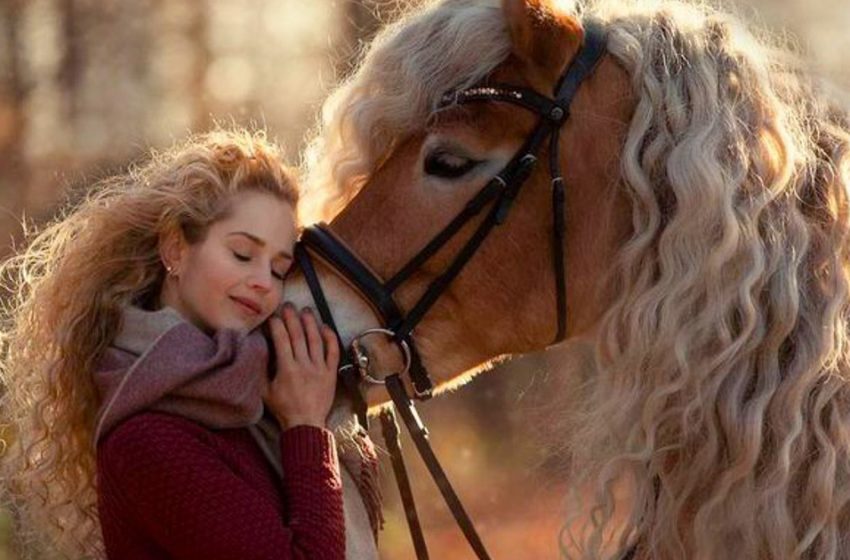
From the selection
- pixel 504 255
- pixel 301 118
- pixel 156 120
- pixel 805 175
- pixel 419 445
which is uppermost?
pixel 805 175

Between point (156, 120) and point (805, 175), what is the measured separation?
10895 millimetres

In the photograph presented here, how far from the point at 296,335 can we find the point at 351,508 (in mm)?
472

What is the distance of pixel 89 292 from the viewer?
3152 mm

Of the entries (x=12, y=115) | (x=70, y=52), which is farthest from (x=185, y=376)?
(x=70, y=52)

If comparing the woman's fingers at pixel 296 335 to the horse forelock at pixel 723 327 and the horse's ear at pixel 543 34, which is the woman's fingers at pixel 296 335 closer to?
the horse forelock at pixel 723 327

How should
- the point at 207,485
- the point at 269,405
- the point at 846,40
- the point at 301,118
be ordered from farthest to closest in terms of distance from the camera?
the point at 846,40 → the point at 301,118 → the point at 269,405 → the point at 207,485

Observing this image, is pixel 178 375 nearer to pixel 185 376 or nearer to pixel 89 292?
pixel 185 376

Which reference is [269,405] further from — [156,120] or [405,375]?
[156,120]

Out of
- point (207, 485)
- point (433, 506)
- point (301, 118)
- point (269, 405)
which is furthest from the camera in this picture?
point (301, 118)

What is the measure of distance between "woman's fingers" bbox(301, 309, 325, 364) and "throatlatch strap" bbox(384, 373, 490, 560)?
0.52 feet

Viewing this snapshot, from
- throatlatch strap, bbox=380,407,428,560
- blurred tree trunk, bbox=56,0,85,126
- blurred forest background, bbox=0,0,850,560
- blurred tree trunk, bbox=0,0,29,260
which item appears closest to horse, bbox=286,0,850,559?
throatlatch strap, bbox=380,407,428,560

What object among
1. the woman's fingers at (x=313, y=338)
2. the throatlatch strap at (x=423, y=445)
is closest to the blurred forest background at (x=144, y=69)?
the throatlatch strap at (x=423, y=445)

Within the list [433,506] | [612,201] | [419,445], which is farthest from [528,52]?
[433,506]

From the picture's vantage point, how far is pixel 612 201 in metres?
3.07
